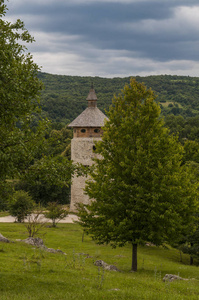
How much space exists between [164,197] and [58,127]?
70954mm

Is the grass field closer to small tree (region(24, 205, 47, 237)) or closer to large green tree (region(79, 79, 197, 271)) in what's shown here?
large green tree (region(79, 79, 197, 271))

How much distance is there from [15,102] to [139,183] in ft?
29.2

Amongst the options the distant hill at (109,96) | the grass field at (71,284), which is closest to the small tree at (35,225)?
the grass field at (71,284)

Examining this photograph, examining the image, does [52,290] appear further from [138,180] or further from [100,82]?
[100,82]

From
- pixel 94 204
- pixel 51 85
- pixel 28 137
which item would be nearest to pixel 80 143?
pixel 94 204

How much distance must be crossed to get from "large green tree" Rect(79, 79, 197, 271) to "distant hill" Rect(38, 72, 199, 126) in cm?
7991

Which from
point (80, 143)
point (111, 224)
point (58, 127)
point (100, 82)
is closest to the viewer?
point (111, 224)

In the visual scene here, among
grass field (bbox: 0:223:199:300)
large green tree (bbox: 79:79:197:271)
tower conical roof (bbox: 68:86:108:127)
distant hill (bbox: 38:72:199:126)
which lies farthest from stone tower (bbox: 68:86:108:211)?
distant hill (bbox: 38:72:199:126)

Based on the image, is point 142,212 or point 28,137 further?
point 142,212

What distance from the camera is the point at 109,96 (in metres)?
141

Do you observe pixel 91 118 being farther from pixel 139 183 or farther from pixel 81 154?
pixel 139 183

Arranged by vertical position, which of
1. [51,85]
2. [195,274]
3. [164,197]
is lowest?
[195,274]

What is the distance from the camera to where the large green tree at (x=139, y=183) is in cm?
1728

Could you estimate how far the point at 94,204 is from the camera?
62.8 ft
